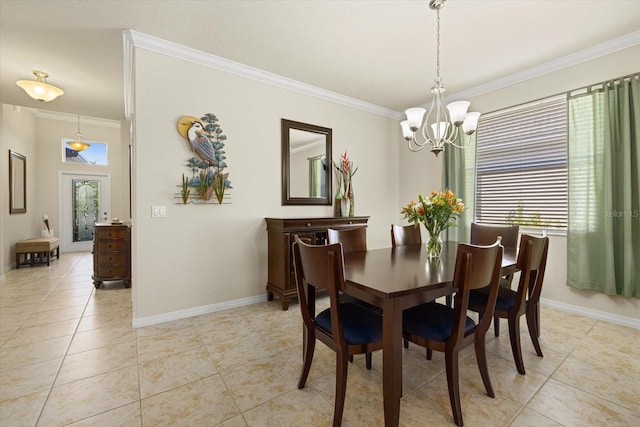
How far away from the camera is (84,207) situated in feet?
22.8

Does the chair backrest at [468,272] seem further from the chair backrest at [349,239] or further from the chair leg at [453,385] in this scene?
the chair backrest at [349,239]

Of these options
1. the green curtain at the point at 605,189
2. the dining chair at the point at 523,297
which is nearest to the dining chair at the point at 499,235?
the dining chair at the point at 523,297

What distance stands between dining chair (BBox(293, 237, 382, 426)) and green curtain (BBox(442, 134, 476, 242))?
267 centimetres

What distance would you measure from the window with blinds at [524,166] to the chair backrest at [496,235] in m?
0.91

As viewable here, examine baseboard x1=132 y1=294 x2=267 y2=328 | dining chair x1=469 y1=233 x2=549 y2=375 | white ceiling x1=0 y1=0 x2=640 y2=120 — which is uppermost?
white ceiling x1=0 y1=0 x2=640 y2=120

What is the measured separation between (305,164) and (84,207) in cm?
Result: 636

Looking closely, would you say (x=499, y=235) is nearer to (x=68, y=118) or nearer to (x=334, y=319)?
(x=334, y=319)

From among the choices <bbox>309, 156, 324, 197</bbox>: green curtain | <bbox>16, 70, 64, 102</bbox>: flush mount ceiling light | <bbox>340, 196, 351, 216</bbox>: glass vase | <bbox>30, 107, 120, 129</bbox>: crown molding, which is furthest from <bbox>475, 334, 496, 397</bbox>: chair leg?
<bbox>30, 107, 120, 129</bbox>: crown molding

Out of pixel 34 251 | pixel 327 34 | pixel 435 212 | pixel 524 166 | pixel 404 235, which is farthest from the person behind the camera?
pixel 34 251

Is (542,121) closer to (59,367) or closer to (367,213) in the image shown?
(367,213)

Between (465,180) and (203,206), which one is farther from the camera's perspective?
(465,180)

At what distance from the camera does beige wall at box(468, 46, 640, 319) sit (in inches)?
107

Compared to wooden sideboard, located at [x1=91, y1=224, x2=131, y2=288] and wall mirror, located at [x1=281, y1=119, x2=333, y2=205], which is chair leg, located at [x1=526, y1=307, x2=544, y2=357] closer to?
wall mirror, located at [x1=281, y1=119, x2=333, y2=205]

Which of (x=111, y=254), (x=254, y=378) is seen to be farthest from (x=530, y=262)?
(x=111, y=254)
